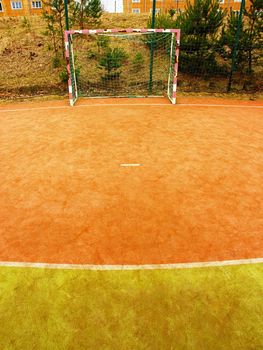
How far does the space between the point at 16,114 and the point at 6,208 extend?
7.08 meters

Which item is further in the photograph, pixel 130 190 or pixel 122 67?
pixel 122 67

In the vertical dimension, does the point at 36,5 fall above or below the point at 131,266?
above

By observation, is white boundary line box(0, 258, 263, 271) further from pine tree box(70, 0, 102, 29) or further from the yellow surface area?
pine tree box(70, 0, 102, 29)

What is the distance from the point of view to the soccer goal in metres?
14.4

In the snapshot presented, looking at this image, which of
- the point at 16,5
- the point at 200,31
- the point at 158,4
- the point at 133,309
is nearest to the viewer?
the point at 133,309

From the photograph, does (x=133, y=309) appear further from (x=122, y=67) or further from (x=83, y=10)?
(x=83, y=10)

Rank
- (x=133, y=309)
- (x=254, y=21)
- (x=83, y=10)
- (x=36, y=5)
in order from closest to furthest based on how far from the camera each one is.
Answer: (x=133, y=309), (x=254, y=21), (x=83, y=10), (x=36, y=5)

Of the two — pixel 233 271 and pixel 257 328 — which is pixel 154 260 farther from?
pixel 257 328

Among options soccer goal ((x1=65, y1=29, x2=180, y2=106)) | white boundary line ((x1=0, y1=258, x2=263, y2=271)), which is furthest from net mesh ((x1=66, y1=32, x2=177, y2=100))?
white boundary line ((x1=0, y1=258, x2=263, y2=271))

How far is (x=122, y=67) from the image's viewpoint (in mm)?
17516

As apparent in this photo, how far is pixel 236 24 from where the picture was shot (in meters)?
14.4

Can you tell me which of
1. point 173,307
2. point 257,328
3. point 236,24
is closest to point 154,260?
point 173,307

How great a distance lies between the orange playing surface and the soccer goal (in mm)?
4643

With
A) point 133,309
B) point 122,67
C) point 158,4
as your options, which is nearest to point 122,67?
point 122,67
